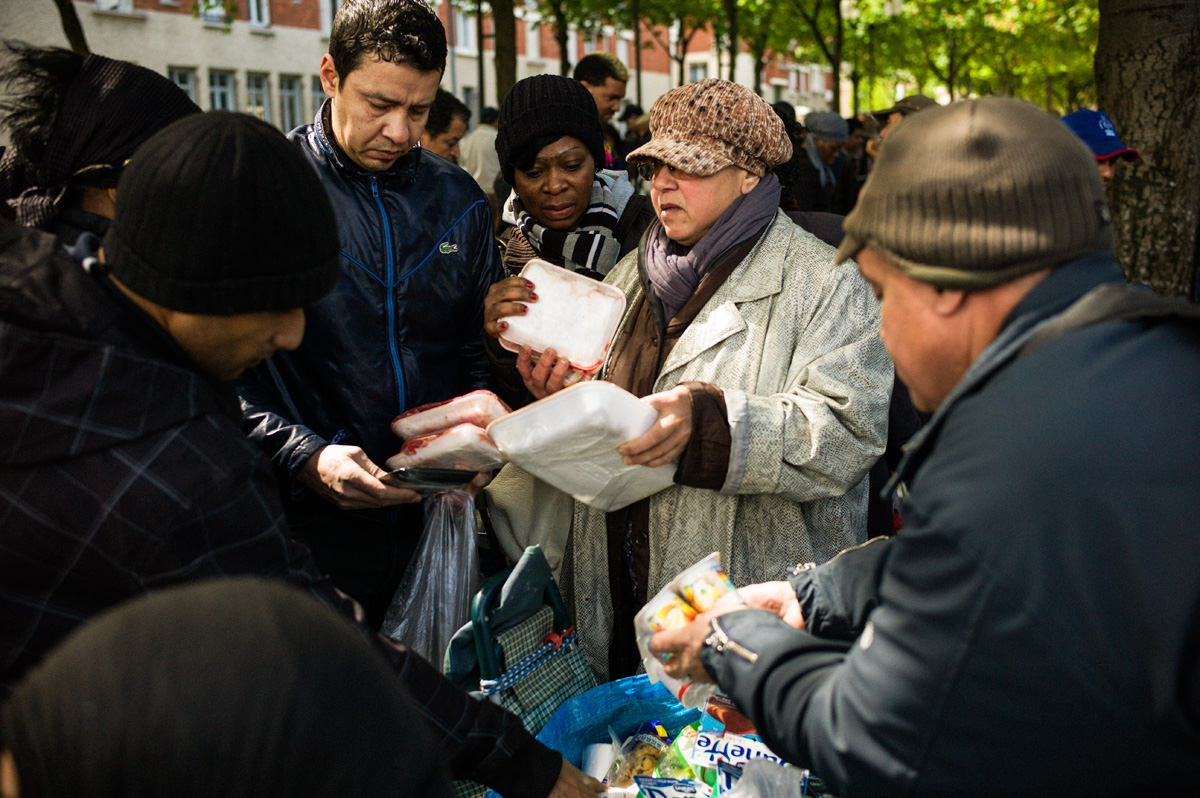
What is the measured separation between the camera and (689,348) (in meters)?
2.59

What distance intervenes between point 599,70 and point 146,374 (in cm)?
681

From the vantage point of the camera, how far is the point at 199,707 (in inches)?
33.4

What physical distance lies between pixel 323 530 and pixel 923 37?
1018 inches

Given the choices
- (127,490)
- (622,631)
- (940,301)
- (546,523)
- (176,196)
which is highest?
(176,196)

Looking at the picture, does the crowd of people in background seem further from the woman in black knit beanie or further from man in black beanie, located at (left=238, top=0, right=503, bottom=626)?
the woman in black knit beanie

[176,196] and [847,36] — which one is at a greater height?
[847,36]

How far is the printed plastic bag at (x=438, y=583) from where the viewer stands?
2611 millimetres

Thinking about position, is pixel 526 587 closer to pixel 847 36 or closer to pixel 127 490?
pixel 127 490

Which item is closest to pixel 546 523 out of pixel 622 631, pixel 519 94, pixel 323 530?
pixel 622 631

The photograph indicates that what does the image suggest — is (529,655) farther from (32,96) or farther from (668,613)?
(32,96)

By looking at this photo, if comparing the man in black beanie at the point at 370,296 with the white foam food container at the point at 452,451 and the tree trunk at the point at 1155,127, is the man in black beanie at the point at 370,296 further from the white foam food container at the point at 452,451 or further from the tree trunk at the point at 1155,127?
the tree trunk at the point at 1155,127

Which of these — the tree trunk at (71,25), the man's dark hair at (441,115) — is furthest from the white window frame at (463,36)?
the man's dark hair at (441,115)

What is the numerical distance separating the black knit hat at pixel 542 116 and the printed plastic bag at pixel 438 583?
4.19ft

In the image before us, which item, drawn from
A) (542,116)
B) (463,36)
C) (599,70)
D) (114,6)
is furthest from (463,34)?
(542,116)
